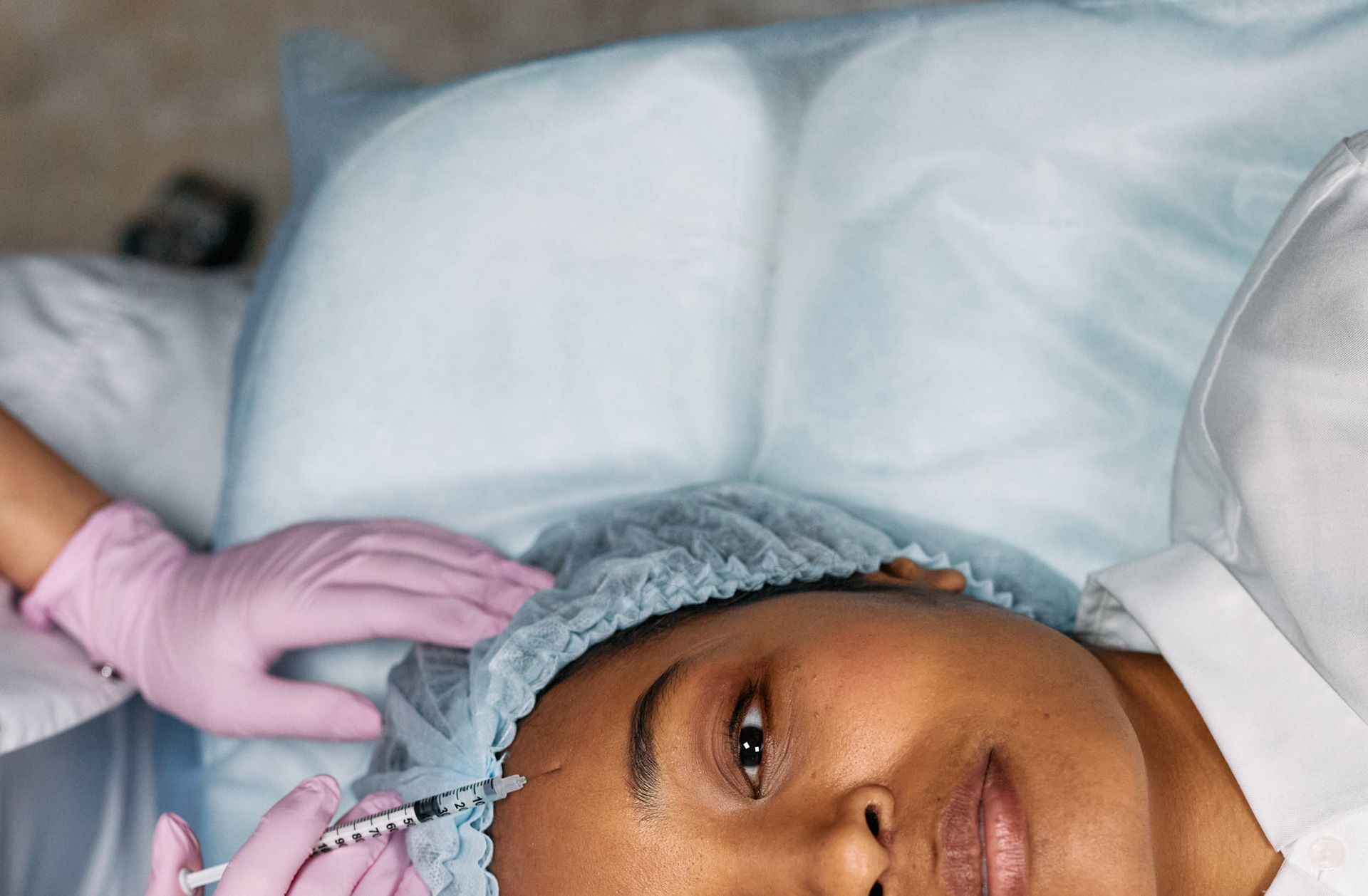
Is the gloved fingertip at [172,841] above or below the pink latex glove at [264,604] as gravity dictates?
below

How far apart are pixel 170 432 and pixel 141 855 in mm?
540

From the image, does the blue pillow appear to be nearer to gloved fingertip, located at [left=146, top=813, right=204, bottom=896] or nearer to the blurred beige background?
gloved fingertip, located at [left=146, top=813, right=204, bottom=896]

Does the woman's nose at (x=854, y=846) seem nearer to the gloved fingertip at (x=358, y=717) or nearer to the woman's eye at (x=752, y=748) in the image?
the woman's eye at (x=752, y=748)

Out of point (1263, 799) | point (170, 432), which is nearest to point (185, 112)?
point (170, 432)

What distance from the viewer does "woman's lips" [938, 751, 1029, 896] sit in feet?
2.77

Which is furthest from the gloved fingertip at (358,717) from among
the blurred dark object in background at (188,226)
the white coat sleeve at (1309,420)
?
the blurred dark object in background at (188,226)

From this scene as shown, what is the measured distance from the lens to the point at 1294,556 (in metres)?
0.98

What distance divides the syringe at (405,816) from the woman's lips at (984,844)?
36cm

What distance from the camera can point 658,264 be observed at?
1.35 m

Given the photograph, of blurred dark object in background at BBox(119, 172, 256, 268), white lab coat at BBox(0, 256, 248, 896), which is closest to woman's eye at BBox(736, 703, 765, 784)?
white lab coat at BBox(0, 256, 248, 896)

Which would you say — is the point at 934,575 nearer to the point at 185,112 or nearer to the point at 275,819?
the point at 275,819

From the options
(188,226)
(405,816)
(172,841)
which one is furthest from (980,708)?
(188,226)

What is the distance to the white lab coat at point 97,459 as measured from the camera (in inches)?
47.7

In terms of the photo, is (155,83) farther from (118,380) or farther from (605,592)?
(605,592)
